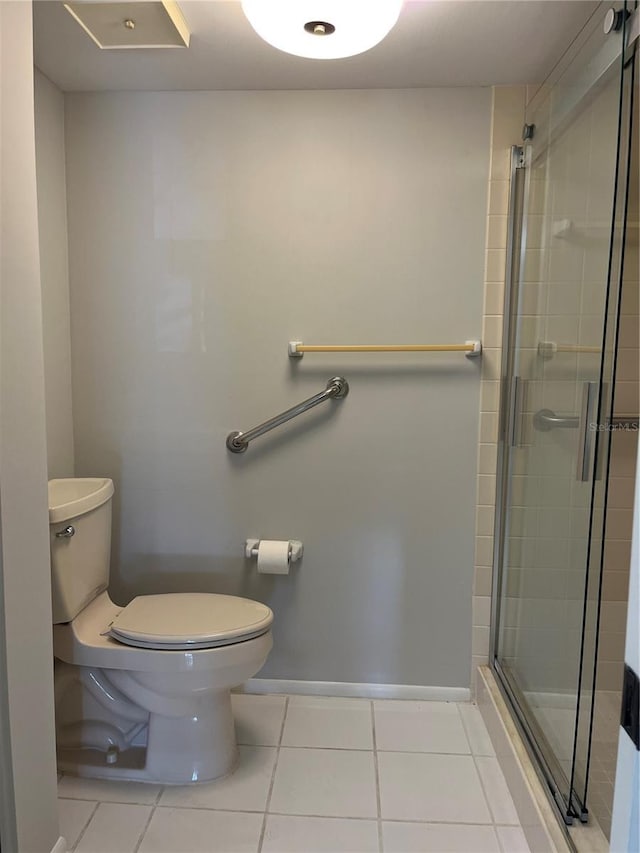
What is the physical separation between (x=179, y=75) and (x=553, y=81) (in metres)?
1.10

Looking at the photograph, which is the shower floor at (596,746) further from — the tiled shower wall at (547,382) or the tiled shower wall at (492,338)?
the tiled shower wall at (492,338)

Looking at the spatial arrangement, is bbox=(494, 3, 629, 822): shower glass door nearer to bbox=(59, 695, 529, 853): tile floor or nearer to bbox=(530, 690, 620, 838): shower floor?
bbox=(530, 690, 620, 838): shower floor

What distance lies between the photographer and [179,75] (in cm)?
190

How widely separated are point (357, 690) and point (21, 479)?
1.45 meters

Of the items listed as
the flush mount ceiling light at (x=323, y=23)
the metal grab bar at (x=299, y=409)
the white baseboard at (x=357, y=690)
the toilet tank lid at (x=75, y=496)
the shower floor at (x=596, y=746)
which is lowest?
the white baseboard at (x=357, y=690)

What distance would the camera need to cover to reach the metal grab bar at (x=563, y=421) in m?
1.61

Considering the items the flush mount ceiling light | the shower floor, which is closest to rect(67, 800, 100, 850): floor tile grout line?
the shower floor

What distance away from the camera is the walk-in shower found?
4.71ft

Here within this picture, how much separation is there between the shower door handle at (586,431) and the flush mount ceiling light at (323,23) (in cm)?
95

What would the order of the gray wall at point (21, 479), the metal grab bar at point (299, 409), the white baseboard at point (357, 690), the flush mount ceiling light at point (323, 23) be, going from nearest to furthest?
1. the gray wall at point (21, 479)
2. the flush mount ceiling light at point (323, 23)
3. the metal grab bar at point (299, 409)
4. the white baseboard at point (357, 690)

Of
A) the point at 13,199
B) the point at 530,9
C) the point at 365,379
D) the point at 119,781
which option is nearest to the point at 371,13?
the point at 530,9

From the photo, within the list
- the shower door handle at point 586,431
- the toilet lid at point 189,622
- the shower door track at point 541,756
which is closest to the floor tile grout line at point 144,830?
the toilet lid at point 189,622

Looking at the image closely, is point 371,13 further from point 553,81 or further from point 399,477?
point 399,477

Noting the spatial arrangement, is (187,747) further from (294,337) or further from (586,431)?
(586,431)
